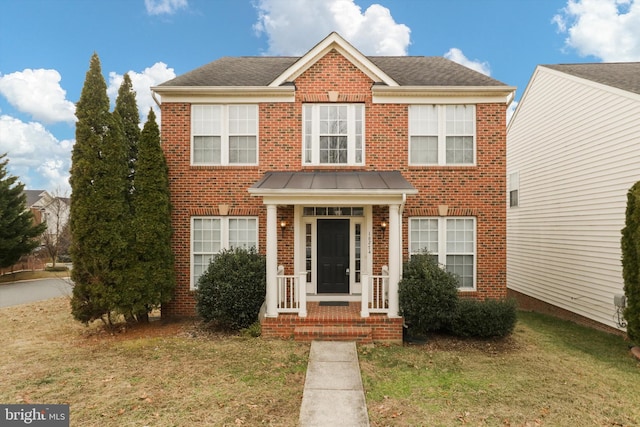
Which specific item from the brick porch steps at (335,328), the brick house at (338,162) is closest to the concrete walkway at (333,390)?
the brick porch steps at (335,328)

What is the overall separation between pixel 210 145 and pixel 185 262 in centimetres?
342

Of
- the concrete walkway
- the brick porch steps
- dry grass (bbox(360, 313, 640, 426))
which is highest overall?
the brick porch steps

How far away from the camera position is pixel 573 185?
36.0ft

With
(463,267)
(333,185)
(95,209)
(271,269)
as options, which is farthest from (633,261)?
(95,209)

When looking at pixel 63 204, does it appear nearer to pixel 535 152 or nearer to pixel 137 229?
pixel 137 229

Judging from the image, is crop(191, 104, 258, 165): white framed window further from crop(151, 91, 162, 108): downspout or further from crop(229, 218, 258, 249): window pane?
crop(229, 218, 258, 249): window pane

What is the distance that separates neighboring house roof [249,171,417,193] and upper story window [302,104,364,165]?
1.90 ft

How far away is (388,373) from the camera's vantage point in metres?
6.15

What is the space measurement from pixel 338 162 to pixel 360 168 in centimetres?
66

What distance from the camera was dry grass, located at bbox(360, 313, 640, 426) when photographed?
479 cm

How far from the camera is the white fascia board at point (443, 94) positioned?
31.1ft

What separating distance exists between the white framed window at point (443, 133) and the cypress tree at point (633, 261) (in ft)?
11.9

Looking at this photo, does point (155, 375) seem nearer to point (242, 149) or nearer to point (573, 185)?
point (242, 149)

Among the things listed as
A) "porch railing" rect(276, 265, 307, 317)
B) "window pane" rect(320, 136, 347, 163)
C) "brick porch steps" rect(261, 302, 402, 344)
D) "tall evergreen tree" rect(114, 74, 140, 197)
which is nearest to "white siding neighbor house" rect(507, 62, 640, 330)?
"brick porch steps" rect(261, 302, 402, 344)
